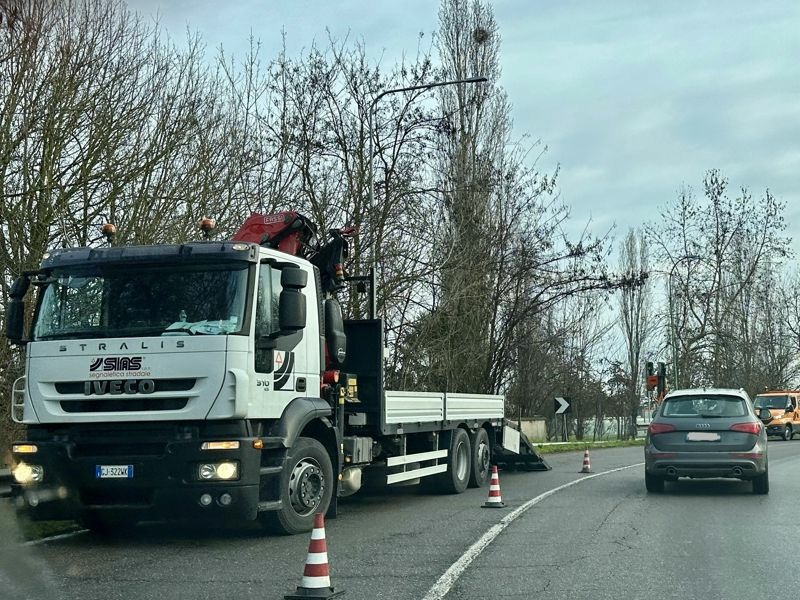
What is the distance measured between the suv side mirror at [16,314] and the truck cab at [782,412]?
3926cm

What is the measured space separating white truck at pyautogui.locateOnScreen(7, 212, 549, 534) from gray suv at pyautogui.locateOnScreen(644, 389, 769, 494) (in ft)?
20.0

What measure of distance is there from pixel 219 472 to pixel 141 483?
757mm

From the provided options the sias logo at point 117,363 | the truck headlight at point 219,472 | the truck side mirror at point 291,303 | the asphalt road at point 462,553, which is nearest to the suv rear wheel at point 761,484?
the asphalt road at point 462,553

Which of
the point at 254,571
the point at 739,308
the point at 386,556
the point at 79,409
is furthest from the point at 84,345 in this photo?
the point at 739,308

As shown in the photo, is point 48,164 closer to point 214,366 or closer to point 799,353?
point 214,366

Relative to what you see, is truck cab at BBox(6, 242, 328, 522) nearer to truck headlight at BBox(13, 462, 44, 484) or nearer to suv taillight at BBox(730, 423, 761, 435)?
truck headlight at BBox(13, 462, 44, 484)

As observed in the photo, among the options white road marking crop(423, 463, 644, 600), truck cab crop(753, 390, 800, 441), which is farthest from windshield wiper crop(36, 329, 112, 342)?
truck cab crop(753, 390, 800, 441)

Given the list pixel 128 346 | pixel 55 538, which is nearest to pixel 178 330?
pixel 128 346

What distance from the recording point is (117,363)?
30.3 feet

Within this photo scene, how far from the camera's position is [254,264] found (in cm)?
960

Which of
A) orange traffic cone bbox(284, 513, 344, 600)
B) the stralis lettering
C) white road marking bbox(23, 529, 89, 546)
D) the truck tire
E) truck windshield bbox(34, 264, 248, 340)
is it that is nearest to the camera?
orange traffic cone bbox(284, 513, 344, 600)

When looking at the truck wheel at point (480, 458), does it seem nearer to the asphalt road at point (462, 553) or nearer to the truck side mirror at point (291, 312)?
the asphalt road at point (462, 553)

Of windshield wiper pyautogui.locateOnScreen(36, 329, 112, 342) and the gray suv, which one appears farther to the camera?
the gray suv

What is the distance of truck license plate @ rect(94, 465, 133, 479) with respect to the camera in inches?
359
